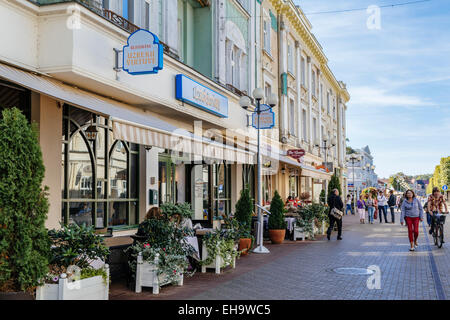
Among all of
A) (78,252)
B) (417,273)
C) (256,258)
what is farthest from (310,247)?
(78,252)

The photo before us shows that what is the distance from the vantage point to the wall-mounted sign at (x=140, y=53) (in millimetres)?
9579

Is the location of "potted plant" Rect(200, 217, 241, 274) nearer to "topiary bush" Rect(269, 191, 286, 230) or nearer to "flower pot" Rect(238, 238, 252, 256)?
"flower pot" Rect(238, 238, 252, 256)

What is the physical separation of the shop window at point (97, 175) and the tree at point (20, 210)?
13.8ft

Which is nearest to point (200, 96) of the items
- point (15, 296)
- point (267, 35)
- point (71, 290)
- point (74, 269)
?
point (74, 269)

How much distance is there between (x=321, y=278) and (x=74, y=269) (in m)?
4.57

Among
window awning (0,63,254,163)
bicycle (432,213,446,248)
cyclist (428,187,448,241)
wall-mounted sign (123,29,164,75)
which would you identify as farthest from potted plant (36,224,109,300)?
cyclist (428,187,448,241)

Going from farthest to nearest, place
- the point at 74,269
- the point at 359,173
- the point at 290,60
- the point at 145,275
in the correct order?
the point at 359,173 → the point at 290,60 → the point at 145,275 → the point at 74,269

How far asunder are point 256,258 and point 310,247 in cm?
297

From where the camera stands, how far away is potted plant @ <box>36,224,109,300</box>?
573cm

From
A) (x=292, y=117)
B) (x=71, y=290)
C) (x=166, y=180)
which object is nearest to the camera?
(x=71, y=290)

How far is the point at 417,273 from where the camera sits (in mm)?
9227

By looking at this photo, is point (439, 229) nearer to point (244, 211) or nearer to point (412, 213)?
point (412, 213)

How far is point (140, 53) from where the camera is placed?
9.66m

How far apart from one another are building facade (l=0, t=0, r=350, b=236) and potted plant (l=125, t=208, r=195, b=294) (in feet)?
4.77
